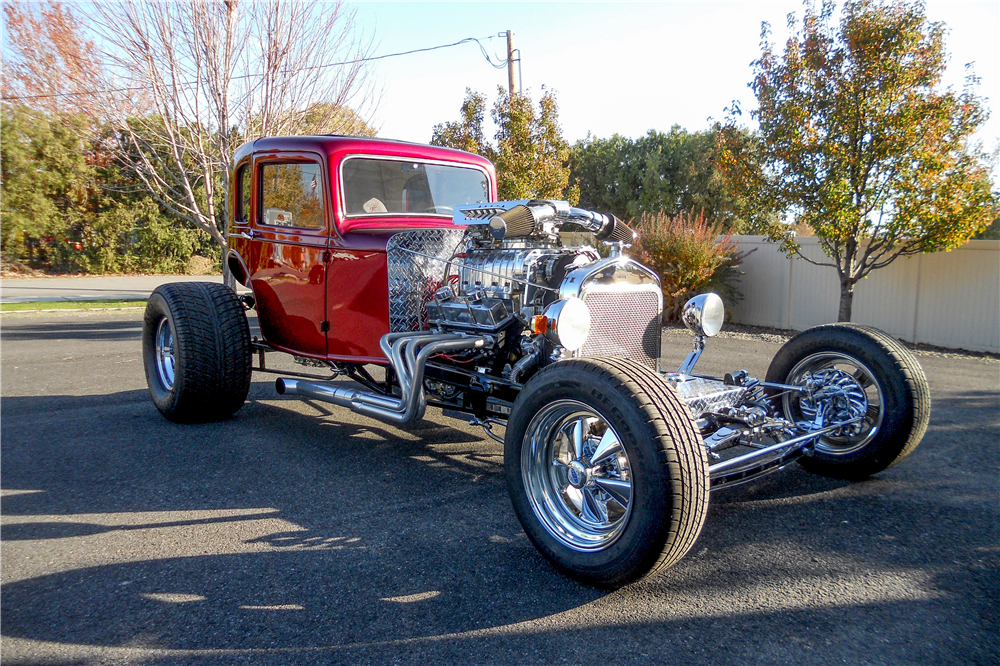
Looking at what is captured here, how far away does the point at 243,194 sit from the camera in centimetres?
584

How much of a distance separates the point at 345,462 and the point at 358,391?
0.51 metres

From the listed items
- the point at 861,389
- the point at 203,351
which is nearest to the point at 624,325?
the point at 861,389

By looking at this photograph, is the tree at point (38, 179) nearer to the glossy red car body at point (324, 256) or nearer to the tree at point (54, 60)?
the tree at point (54, 60)

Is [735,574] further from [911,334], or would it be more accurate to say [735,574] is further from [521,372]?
[911,334]

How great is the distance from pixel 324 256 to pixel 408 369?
1358mm

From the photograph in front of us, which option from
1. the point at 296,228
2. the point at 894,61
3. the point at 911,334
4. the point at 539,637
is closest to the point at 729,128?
the point at 894,61

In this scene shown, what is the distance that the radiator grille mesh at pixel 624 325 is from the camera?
3.96 m

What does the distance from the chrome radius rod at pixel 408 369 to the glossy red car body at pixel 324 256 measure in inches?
16.9

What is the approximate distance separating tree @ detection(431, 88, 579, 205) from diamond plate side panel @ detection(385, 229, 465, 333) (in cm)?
793

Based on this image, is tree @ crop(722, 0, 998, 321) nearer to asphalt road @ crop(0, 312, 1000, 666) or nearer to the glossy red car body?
asphalt road @ crop(0, 312, 1000, 666)

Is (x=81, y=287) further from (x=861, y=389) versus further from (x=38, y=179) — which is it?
(x=861, y=389)

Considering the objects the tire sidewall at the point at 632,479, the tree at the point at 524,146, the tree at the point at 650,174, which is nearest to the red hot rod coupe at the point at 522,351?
the tire sidewall at the point at 632,479

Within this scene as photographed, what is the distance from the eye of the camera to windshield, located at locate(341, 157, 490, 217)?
507 centimetres

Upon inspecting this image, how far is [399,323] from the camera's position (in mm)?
4680
